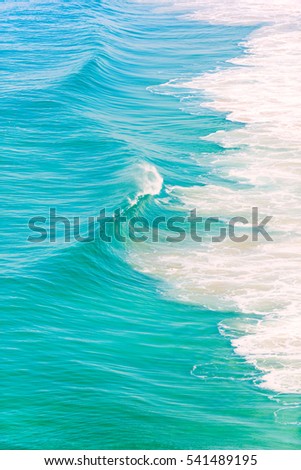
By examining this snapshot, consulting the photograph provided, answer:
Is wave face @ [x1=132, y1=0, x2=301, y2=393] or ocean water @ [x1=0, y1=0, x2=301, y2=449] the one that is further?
wave face @ [x1=132, y1=0, x2=301, y2=393]

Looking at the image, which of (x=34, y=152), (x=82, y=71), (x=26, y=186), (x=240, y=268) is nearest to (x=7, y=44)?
(x=82, y=71)

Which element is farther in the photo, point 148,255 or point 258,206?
point 258,206

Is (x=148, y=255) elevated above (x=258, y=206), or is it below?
below

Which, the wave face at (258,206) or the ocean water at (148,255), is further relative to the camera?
the wave face at (258,206)

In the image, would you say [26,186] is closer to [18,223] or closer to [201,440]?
[18,223]
